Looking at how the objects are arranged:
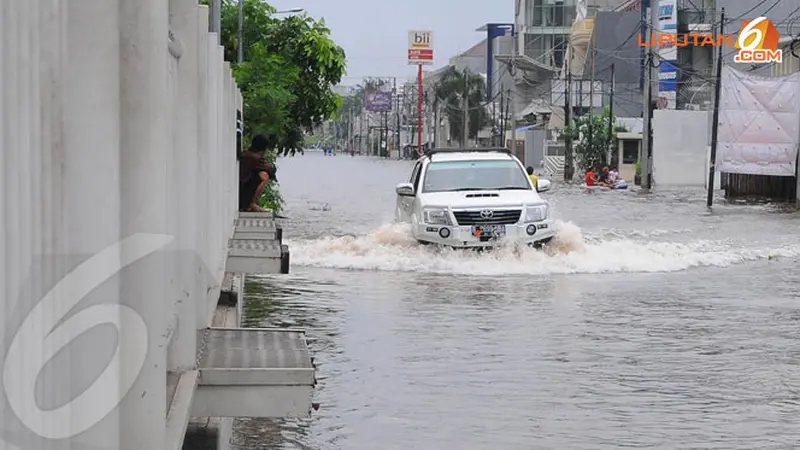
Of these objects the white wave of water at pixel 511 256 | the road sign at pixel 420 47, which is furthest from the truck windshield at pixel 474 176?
the road sign at pixel 420 47

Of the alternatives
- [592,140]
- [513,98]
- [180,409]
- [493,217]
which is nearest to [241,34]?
[493,217]

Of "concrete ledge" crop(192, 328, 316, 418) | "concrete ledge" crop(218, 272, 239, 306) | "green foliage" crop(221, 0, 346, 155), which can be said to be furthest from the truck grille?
"concrete ledge" crop(192, 328, 316, 418)

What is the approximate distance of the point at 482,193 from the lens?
776 inches

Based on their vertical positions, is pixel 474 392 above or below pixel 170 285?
below

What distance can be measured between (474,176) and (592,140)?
152 ft

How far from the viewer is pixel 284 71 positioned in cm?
2731

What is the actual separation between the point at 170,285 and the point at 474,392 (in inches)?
213

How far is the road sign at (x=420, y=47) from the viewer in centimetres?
16075

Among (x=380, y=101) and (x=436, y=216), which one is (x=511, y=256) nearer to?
(x=436, y=216)

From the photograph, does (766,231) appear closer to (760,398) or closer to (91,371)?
(760,398)

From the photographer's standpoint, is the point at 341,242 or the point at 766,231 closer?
the point at 341,242

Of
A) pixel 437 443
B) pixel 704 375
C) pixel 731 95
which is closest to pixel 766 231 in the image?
pixel 731 95

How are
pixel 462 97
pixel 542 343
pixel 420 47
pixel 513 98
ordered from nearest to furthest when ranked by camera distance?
pixel 542 343, pixel 513 98, pixel 462 97, pixel 420 47

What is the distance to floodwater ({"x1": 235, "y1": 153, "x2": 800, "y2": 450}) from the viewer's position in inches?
350
